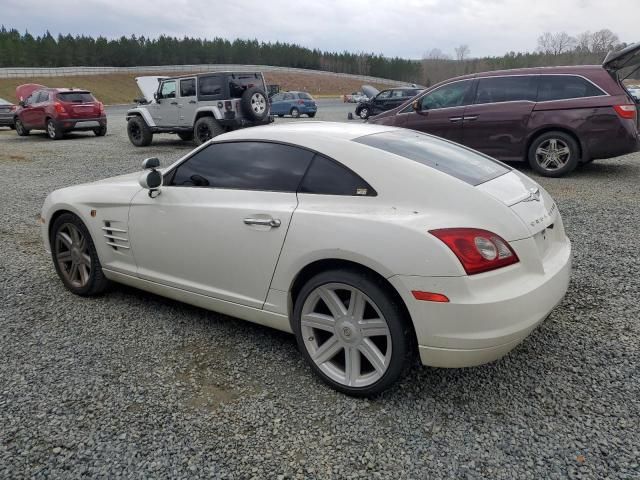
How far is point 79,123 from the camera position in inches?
634

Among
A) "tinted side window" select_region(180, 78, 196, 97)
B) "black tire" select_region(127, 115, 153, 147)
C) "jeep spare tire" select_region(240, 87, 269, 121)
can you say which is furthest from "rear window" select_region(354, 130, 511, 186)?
"black tire" select_region(127, 115, 153, 147)

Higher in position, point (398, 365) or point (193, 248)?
point (193, 248)

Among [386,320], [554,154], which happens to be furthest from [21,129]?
[386,320]

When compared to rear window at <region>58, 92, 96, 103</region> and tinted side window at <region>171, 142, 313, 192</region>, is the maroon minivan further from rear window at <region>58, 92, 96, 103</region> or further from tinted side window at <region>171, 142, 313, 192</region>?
rear window at <region>58, 92, 96, 103</region>

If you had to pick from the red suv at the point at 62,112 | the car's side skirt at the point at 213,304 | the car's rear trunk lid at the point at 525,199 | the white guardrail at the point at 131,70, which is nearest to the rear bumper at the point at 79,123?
the red suv at the point at 62,112

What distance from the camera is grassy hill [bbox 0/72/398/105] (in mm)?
56156

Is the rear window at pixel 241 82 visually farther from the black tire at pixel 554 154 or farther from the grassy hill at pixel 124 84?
the grassy hill at pixel 124 84

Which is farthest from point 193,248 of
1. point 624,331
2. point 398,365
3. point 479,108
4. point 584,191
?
point 479,108

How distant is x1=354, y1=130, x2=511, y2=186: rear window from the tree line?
192 feet

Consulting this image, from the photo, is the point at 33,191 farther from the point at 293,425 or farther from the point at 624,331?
the point at 624,331

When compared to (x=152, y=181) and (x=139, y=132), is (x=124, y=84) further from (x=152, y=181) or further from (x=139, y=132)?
(x=152, y=181)

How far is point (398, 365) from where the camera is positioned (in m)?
2.47

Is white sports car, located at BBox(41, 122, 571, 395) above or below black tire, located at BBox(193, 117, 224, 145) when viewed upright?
above

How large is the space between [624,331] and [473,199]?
1.65 m
